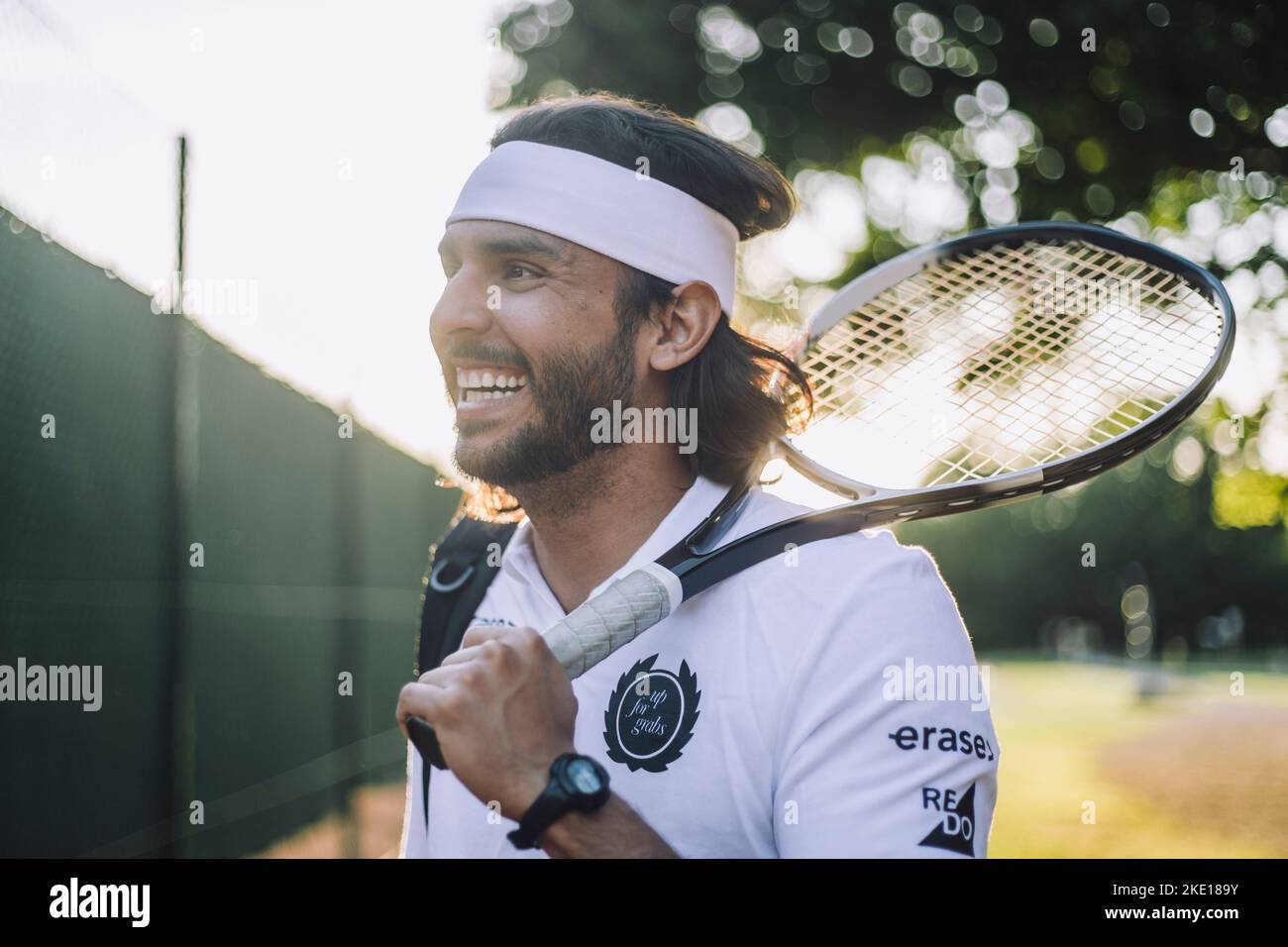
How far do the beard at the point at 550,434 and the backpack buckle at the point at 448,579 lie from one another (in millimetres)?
269

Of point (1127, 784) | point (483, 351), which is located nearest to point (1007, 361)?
point (483, 351)

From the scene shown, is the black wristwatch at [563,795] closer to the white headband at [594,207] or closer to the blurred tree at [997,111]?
the white headband at [594,207]

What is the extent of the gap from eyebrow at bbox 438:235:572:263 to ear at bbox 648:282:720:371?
23 cm

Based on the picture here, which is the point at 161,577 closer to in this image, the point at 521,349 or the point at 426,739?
the point at 521,349

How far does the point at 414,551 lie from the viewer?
7.46 meters

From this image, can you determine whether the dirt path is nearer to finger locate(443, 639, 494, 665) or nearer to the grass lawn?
the grass lawn

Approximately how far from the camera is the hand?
154 cm

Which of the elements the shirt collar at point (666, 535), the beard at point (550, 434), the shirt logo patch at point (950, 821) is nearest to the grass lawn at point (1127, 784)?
the shirt collar at point (666, 535)

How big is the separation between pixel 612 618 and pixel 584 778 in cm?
27

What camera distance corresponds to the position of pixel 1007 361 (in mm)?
2350

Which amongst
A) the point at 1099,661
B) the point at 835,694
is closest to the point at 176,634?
the point at 835,694

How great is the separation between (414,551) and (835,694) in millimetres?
6065

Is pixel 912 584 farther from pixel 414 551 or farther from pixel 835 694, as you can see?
pixel 414 551

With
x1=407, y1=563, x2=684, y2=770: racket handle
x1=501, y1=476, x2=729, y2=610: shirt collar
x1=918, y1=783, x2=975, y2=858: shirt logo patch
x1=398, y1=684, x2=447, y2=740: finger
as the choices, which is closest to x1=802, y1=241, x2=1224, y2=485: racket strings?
x1=501, y1=476, x2=729, y2=610: shirt collar
